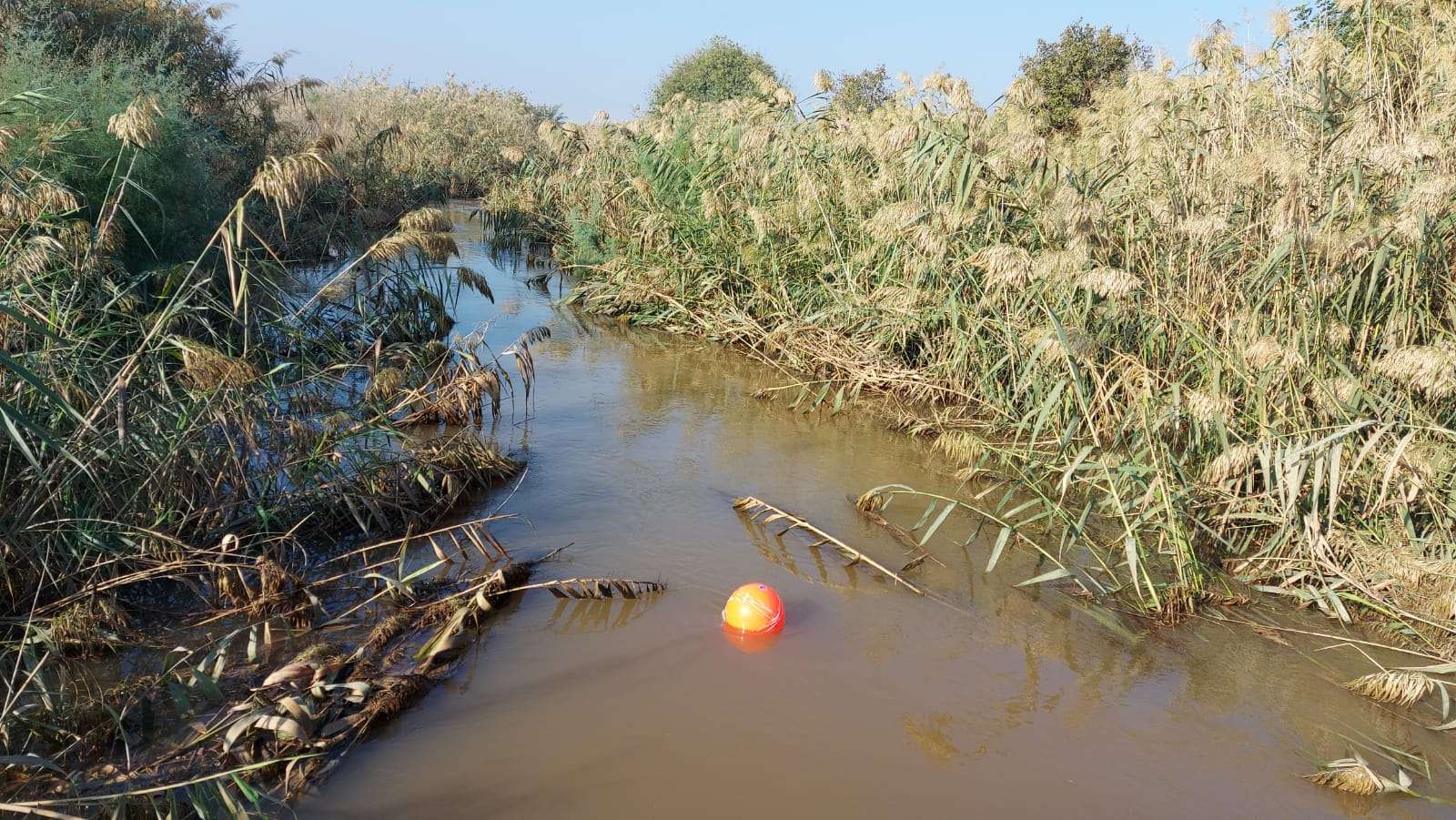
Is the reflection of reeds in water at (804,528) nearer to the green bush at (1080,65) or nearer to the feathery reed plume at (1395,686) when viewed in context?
the feathery reed plume at (1395,686)

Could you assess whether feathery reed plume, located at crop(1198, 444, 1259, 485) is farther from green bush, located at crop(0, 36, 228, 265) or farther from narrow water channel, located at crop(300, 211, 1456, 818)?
green bush, located at crop(0, 36, 228, 265)

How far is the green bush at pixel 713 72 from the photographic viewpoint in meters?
30.6

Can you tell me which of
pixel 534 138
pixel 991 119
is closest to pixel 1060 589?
pixel 991 119

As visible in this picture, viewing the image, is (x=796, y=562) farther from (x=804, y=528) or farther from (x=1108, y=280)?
(x=1108, y=280)

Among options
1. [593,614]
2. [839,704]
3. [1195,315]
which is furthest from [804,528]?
[1195,315]

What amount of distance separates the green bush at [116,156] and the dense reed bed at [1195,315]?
173 inches

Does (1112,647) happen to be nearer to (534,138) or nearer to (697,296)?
(697,296)

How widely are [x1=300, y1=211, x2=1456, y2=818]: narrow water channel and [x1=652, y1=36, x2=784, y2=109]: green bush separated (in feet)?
88.4

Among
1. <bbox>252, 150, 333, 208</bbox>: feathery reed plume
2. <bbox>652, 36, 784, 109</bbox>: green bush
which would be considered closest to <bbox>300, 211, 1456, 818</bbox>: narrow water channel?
<bbox>252, 150, 333, 208</bbox>: feathery reed plume

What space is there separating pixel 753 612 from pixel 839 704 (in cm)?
58

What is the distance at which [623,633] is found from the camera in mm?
4070

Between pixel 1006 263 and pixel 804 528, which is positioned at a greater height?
pixel 1006 263

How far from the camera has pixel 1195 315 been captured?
5.29 m

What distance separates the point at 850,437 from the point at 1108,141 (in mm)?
2555
